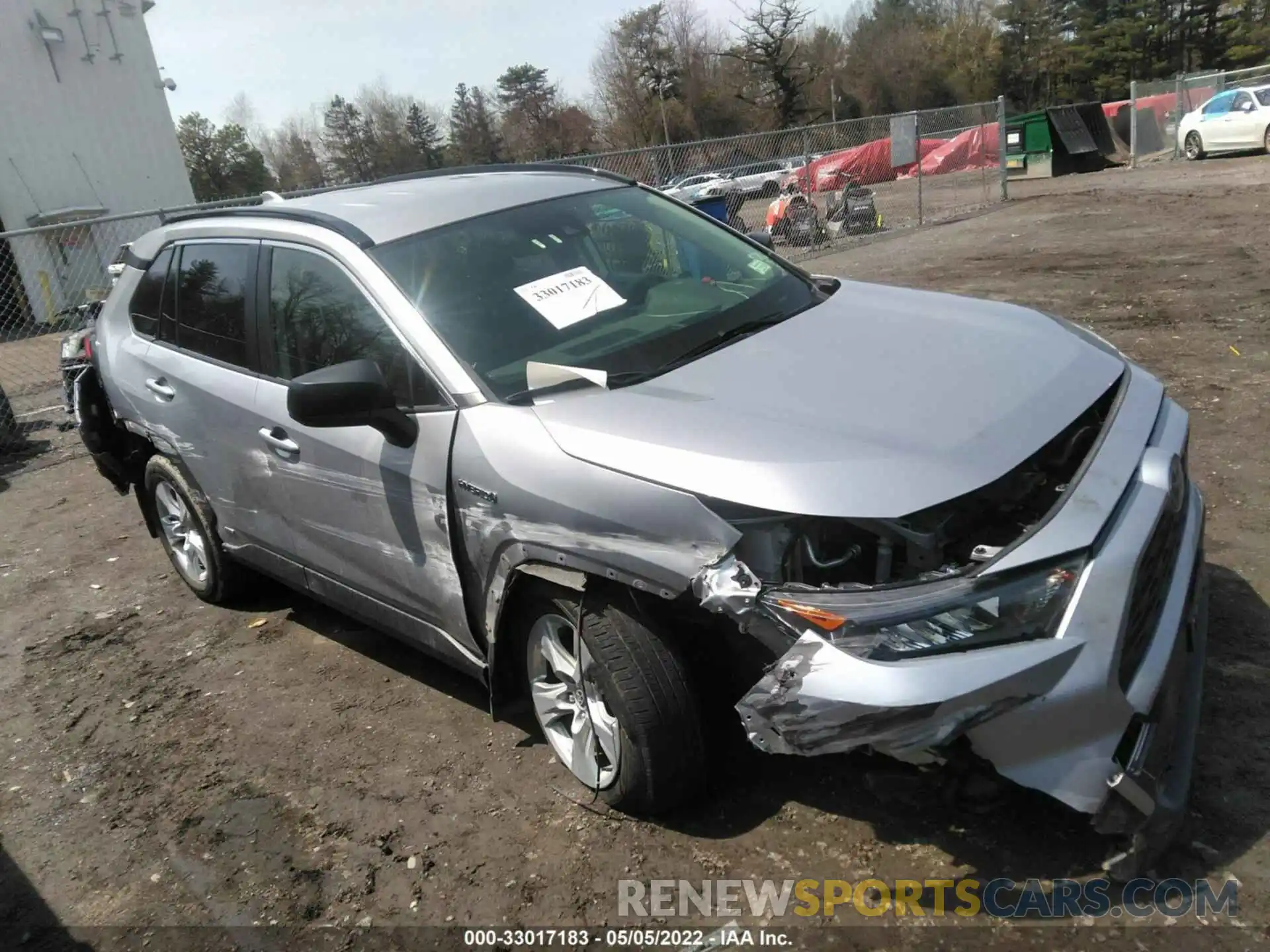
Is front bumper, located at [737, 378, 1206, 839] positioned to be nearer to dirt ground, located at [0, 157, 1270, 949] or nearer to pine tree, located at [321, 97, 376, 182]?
dirt ground, located at [0, 157, 1270, 949]

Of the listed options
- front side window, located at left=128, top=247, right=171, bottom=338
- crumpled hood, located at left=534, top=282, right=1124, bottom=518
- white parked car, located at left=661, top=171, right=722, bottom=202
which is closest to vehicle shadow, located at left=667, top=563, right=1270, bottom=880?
crumpled hood, located at left=534, top=282, right=1124, bottom=518

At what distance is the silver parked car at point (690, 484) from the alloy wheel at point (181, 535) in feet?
1.88

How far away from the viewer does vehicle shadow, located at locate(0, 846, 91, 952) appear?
2.78 meters

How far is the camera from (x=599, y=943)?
97.2 inches

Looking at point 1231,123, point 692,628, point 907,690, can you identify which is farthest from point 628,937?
point 1231,123

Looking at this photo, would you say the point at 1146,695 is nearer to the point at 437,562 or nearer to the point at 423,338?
the point at 437,562

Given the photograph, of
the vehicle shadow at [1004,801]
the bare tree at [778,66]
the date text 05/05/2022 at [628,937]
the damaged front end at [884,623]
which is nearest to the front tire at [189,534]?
the date text 05/05/2022 at [628,937]

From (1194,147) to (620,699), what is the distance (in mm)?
25372

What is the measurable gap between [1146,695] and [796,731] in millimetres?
811

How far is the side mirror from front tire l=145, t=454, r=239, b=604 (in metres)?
1.82

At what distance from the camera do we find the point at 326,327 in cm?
336

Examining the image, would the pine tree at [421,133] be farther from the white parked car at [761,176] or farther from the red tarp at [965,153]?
the white parked car at [761,176]

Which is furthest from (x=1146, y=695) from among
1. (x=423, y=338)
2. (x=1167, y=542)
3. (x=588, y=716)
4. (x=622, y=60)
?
(x=622, y=60)

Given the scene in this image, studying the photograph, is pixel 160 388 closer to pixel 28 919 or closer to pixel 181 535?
pixel 181 535
